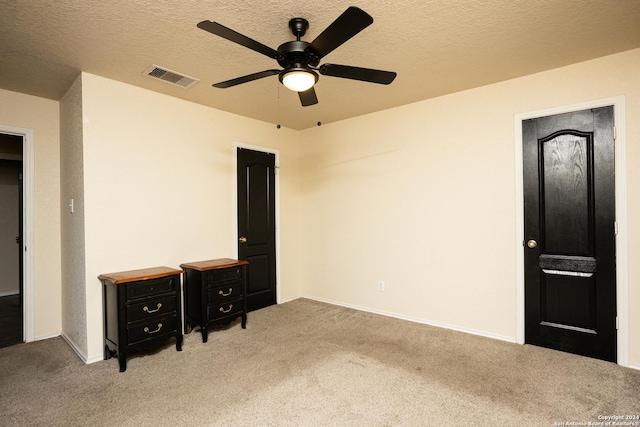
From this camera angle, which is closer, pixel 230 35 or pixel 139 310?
pixel 230 35

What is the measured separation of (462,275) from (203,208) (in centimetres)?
297

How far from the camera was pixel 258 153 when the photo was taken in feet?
14.7

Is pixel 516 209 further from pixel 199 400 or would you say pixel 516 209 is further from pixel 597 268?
pixel 199 400

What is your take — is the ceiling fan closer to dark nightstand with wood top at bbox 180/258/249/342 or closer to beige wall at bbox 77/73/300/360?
beige wall at bbox 77/73/300/360

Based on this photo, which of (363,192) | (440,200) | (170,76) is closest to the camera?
(170,76)

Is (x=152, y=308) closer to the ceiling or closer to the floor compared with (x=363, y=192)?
closer to the floor

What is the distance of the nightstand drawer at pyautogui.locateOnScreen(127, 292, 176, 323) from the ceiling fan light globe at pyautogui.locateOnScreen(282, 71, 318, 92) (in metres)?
2.15

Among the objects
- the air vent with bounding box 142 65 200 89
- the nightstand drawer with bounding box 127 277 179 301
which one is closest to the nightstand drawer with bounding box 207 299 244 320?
the nightstand drawer with bounding box 127 277 179 301

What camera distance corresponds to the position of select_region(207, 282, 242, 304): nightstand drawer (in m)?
3.40

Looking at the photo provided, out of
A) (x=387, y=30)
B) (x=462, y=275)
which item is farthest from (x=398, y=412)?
(x=387, y=30)

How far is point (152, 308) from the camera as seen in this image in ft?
9.53

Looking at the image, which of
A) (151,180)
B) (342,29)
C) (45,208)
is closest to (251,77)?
(342,29)

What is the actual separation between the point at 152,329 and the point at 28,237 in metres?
1.73

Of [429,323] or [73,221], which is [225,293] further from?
[429,323]
